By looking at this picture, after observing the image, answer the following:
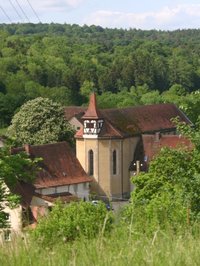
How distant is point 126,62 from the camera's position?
111 metres

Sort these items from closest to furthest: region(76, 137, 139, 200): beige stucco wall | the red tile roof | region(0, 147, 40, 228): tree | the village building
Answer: region(0, 147, 40, 228): tree < the village building < region(76, 137, 139, 200): beige stucco wall < the red tile roof

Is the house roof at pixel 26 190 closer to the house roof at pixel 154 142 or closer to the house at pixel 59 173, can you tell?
the house at pixel 59 173

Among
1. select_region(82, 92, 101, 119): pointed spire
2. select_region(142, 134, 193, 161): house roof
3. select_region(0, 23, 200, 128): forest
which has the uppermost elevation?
select_region(0, 23, 200, 128): forest

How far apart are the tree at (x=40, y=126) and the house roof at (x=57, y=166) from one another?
8.60 meters

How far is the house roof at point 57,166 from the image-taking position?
39000 millimetres

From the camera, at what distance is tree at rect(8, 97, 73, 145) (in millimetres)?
50188

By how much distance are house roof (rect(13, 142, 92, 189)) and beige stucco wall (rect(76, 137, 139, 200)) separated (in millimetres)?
3280

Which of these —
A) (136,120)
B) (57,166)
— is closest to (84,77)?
(136,120)

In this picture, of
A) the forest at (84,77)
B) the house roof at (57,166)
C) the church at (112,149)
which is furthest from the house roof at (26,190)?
the forest at (84,77)

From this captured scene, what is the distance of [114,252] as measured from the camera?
6090mm

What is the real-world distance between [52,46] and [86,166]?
89668mm

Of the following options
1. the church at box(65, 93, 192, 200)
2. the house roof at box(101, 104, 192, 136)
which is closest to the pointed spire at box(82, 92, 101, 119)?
the church at box(65, 93, 192, 200)

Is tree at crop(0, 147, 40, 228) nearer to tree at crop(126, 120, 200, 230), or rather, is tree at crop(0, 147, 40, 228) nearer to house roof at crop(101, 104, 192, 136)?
tree at crop(126, 120, 200, 230)

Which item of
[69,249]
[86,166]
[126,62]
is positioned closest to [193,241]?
[69,249]
